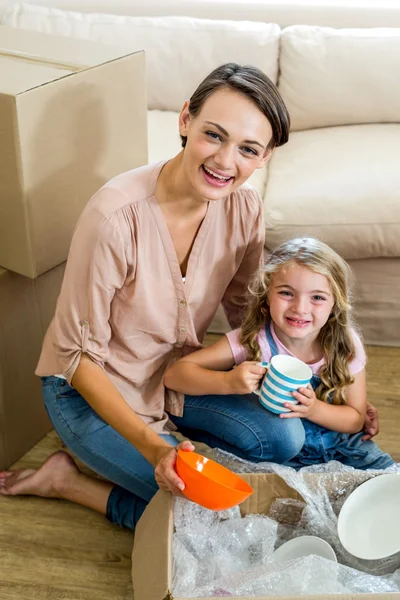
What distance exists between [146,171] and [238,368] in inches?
16.4

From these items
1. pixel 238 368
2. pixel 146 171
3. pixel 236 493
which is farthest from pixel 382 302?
pixel 236 493

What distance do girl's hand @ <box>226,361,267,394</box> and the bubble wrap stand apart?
165mm

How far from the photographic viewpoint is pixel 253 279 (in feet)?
5.48

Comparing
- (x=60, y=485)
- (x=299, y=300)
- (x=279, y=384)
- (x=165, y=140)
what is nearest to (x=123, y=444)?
(x=60, y=485)

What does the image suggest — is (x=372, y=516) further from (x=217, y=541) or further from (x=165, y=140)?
(x=165, y=140)

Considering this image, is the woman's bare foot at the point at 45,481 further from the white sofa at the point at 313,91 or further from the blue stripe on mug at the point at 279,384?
the white sofa at the point at 313,91

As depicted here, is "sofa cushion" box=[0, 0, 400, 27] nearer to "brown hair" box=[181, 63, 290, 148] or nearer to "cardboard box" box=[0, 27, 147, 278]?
"cardboard box" box=[0, 27, 147, 278]

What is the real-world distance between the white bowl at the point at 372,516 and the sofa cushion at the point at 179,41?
154cm

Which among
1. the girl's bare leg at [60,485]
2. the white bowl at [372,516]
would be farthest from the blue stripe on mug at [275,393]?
the girl's bare leg at [60,485]

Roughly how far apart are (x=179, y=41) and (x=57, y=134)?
3.69 ft

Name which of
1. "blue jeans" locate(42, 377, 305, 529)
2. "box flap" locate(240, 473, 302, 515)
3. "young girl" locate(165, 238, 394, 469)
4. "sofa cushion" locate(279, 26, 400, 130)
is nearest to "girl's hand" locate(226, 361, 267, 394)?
"young girl" locate(165, 238, 394, 469)

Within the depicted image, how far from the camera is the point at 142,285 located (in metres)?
1.51

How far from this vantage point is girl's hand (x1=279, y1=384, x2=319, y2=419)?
1505mm

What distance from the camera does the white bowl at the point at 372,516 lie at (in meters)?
1.37
